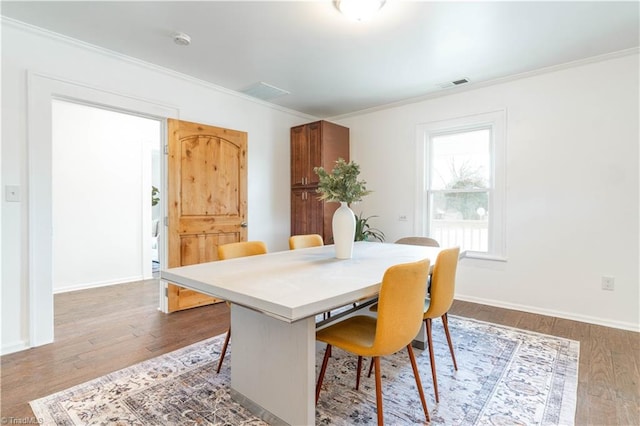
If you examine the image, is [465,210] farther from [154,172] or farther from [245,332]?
[154,172]

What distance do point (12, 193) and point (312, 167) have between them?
10.3ft

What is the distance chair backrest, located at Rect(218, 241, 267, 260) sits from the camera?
2.24 m

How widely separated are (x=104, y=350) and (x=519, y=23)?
418 centimetres

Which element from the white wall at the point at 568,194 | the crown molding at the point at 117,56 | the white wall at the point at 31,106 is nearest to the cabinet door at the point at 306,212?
the white wall at the point at 31,106

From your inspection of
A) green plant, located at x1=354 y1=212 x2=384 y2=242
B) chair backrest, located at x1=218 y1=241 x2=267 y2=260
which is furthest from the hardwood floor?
green plant, located at x1=354 y1=212 x2=384 y2=242

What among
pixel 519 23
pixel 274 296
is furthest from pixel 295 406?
pixel 519 23

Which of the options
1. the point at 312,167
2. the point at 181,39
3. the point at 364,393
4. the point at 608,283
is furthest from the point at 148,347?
the point at 608,283

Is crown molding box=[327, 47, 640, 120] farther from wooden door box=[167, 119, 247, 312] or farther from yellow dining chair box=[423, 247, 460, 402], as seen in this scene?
yellow dining chair box=[423, 247, 460, 402]

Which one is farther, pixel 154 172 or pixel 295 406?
pixel 154 172

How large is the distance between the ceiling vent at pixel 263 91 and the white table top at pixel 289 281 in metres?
2.41

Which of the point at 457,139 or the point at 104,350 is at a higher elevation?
the point at 457,139

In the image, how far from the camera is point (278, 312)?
110cm

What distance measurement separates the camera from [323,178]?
2.18 m

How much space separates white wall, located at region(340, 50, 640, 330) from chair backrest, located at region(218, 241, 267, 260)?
2727 millimetres
